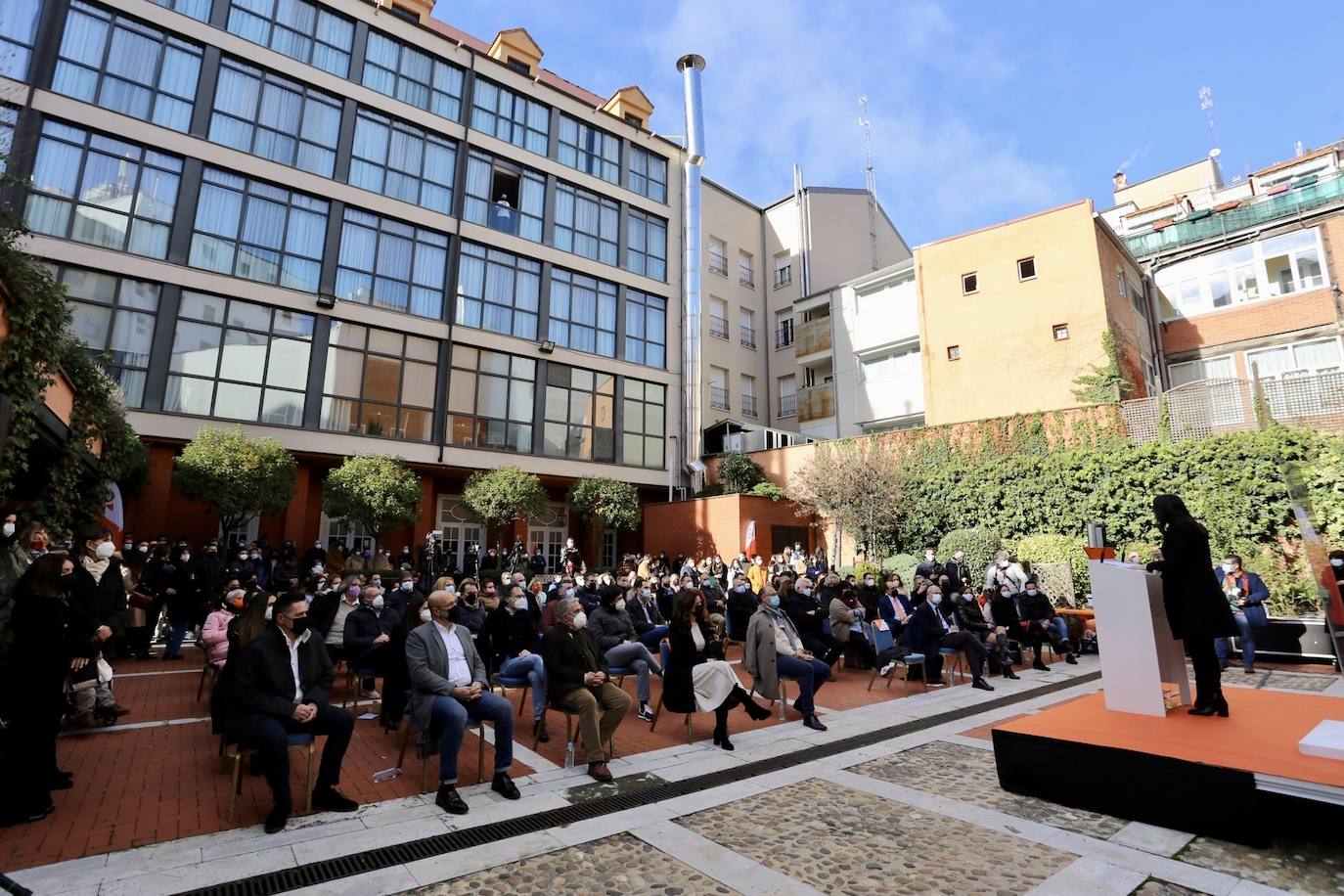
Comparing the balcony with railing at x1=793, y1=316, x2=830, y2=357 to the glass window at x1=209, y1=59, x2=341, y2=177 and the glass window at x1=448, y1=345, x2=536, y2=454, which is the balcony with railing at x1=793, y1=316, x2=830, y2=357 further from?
the glass window at x1=209, y1=59, x2=341, y2=177

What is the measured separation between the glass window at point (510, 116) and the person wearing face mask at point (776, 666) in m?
21.9

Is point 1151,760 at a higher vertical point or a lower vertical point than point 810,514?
lower

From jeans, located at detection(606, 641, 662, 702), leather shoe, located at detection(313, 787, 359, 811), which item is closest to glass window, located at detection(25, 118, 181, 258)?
jeans, located at detection(606, 641, 662, 702)

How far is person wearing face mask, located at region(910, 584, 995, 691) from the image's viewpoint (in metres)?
9.07

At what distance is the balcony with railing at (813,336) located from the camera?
2789 cm

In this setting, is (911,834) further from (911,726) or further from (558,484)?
(558,484)

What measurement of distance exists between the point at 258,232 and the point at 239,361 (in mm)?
3806

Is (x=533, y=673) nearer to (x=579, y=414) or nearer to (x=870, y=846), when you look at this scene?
(x=870, y=846)

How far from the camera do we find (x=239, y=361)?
57.6 feet

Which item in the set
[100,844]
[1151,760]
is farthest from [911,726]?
[100,844]

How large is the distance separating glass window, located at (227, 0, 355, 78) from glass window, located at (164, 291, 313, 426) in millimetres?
7988

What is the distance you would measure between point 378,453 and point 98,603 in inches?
534

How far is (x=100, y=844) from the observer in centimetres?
382

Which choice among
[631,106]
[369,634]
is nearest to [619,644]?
[369,634]
